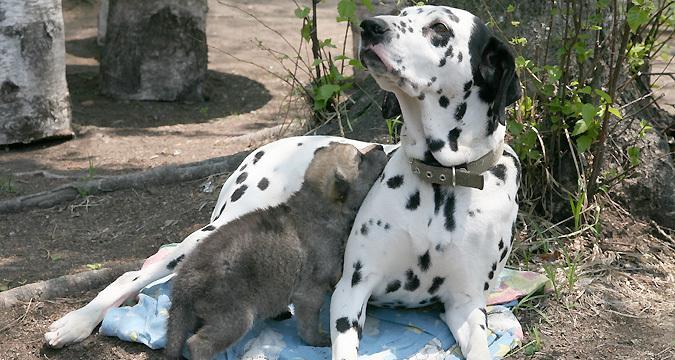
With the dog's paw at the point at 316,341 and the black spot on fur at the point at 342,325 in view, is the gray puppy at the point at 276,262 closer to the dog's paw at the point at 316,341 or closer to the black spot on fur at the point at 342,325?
the dog's paw at the point at 316,341

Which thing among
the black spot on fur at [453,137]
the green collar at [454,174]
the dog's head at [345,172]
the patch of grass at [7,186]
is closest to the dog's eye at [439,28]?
the black spot on fur at [453,137]

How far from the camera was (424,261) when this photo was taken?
14.4 ft

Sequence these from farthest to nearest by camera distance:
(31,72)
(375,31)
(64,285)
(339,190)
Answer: (31,72) < (64,285) < (339,190) < (375,31)

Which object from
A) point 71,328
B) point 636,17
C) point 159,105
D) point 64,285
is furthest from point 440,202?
point 159,105

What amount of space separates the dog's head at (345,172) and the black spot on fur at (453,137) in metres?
0.57

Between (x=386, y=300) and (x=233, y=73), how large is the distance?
6654mm

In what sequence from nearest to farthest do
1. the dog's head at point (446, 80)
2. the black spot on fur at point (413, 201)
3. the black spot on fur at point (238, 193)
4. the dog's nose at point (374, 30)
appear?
1. the dog's nose at point (374, 30)
2. the dog's head at point (446, 80)
3. the black spot on fur at point (413, 201)
4. the black spot on fur at point (238, 193)

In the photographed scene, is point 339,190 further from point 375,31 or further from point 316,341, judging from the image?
point 375,31

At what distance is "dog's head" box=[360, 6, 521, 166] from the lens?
13.4ft

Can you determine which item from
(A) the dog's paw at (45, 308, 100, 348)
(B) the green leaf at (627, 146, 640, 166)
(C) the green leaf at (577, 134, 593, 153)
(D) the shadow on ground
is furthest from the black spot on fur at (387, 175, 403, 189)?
(D) the shadow on ground

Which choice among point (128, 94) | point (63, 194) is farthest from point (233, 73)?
point (63, 194)

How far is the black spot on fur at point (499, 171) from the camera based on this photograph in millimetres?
4535

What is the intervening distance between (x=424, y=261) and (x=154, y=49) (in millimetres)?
5745

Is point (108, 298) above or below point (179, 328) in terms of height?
below
